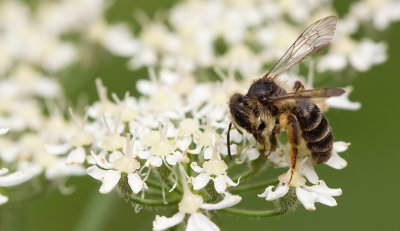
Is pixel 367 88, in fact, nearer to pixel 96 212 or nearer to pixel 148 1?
pixel 148 1

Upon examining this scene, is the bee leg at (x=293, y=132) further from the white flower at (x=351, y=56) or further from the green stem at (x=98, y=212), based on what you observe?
the green stem at (x=98, y=212)

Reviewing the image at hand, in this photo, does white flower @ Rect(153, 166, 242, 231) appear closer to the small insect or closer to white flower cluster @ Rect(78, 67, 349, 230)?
white flower cluster @ Rect(78, 67, 349, 230)

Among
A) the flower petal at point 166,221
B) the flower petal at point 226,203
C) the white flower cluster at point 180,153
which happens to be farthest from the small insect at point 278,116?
the flower petal at point 166,221

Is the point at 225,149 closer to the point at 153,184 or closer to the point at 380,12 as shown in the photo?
the point at 153,184

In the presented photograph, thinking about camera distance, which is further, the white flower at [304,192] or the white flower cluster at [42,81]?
the white flower cluster at [42,81]

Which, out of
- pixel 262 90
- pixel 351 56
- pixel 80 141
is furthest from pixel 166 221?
pixel 351 56

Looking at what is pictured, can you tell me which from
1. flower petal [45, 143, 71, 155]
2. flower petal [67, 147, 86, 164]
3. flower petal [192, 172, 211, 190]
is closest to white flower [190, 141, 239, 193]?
flower petal [192, 172, 211, 190]
